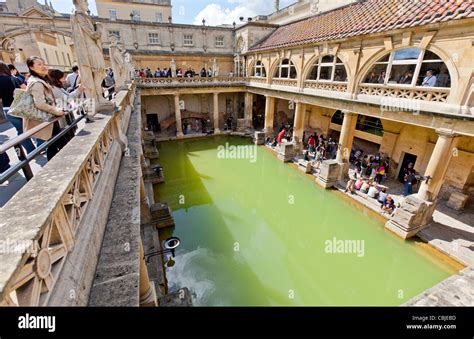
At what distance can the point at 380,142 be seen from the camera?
1441 centimetres

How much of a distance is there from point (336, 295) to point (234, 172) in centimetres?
927

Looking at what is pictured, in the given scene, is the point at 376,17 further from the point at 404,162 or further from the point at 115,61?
the point at 115,61

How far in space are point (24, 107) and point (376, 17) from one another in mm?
14107

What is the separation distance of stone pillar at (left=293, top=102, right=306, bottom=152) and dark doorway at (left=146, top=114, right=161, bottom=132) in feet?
44.6

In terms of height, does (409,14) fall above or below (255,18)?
below

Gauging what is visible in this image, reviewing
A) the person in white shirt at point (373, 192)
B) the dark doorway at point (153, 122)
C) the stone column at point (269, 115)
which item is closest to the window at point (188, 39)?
the dark doorway at point (153, 122)

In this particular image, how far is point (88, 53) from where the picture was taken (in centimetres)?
464

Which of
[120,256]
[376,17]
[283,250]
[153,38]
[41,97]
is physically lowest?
[283,250]

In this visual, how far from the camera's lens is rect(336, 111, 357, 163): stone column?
40.1 ft

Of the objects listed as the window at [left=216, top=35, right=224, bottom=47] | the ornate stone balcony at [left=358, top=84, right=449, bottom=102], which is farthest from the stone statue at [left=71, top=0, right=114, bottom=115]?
the window at [left=216, top=35, right=224, bottom=47]

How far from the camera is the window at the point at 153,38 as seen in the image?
863 inches

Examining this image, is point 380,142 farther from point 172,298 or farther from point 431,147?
point 172,298

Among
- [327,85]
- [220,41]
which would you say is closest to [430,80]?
[327,85]
